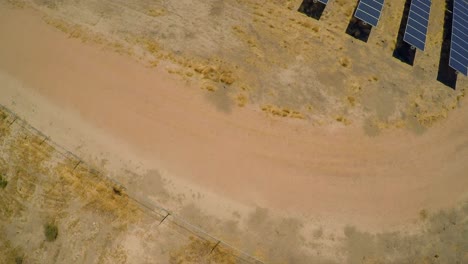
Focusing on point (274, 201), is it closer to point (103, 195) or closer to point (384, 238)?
point (384, 238)

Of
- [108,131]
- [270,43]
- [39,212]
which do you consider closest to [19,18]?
[108,131]

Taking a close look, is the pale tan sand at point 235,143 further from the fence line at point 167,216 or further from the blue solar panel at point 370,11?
the blue solar panel at point 370,11

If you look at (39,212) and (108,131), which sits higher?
(108,131)

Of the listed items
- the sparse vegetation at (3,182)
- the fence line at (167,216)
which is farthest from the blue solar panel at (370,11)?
the sparse vegetation at (3,182)

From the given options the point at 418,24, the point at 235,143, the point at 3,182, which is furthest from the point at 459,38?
the point at 3,182

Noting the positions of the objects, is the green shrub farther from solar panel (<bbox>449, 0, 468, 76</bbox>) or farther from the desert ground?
solar panel (<bbox>449, 0, 468, 76</bbox>)

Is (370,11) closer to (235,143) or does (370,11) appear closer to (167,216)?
(235,143)

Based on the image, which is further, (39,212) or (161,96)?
(161,96)

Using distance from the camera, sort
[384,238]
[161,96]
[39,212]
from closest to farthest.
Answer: [39,212], [384,238], [161,96]
